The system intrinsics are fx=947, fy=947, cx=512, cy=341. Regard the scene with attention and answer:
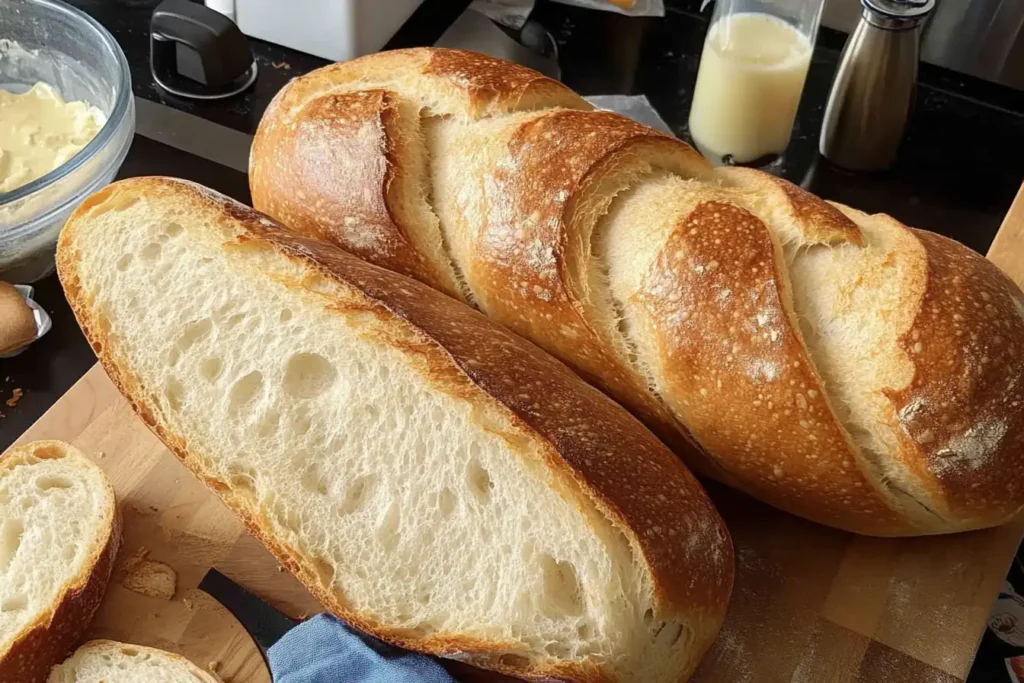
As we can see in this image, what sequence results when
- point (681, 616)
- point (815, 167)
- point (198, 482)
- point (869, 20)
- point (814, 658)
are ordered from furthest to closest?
point (815, 167) < point (869, 20) < point (198, 482) < point (814, 658) < point (681, 616)

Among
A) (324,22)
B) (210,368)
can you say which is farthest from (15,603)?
(324,22)

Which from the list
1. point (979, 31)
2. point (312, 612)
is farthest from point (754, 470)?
point (979, 31)

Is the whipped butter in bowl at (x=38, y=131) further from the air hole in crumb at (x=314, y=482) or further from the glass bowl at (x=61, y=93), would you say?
the air hole in crumb at (x=314, y=482)

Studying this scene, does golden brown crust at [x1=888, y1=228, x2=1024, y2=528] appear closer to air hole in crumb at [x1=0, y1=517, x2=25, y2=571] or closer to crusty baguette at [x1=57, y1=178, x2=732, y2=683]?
crusty baguette at [x1=57, y1=178, x2=732, y2=683]

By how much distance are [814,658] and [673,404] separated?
0.34 metres

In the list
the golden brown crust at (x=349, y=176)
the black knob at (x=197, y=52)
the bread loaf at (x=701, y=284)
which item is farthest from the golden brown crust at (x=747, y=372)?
the black knob at (x=197, y=52)

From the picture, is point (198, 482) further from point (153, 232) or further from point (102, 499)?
point (153, 232)

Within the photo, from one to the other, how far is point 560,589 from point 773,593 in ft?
1.00

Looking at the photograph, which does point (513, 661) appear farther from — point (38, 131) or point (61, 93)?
point (61, 93)

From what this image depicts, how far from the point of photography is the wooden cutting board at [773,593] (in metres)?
1.10

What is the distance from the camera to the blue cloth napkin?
1029mm

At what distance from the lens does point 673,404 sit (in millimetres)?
1129

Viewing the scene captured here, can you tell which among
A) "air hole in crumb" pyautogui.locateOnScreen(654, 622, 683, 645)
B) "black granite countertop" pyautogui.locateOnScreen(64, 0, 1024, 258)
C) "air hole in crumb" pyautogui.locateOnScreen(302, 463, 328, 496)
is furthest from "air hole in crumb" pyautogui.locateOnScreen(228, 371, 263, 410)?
"black granite countertop" pyautogui.locateOnScreen(64, 0, 1024, 258)

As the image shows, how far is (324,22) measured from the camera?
183 centimetres
